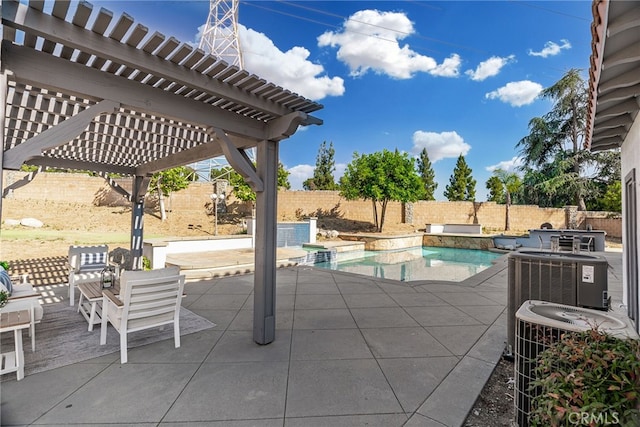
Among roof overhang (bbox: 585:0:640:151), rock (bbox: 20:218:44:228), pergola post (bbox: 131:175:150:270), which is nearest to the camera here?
roof overhang (bbox: 585:0:640:151)

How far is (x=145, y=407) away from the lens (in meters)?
2.09

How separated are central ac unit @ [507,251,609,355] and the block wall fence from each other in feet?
60.2

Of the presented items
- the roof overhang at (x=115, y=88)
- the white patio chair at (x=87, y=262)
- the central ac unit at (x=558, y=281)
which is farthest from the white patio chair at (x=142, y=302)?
the central ac unit at (x=558, y=281)

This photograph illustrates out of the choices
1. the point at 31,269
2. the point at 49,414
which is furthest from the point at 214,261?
the point at 49,414

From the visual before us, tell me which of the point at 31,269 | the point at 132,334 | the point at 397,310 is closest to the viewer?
the point at 132,334

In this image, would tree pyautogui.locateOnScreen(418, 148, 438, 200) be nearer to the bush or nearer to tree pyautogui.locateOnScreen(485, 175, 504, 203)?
tree pyautogui.locateOnScreen(485, 175, 504, 203)

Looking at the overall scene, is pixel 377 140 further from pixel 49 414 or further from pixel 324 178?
pixel 49 414

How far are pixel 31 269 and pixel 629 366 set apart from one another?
392 inches

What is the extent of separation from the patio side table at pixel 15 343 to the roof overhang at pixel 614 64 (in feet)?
14.3

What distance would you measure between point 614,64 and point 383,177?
52.1ft

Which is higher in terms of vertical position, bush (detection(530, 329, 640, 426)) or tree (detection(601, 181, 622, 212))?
tree (detection(601, 181, 622, 212))

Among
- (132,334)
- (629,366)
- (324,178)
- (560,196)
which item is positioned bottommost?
(132,334)

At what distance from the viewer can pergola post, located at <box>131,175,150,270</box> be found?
589cm

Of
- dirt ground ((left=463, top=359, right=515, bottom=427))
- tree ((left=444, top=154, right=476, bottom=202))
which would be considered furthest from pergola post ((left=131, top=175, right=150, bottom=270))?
tree ((left=444, top=154, right=476, bottom=202))
